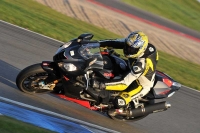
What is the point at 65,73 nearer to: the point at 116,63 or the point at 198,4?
the point at 116,63

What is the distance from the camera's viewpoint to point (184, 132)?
8031mm

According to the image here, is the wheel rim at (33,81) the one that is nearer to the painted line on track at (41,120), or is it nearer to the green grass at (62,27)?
the painted line on track at (41,120)

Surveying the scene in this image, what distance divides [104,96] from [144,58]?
0.97 metres

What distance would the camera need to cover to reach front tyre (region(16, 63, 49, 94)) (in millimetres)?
6824

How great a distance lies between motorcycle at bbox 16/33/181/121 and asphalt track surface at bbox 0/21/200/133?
216 millimetres

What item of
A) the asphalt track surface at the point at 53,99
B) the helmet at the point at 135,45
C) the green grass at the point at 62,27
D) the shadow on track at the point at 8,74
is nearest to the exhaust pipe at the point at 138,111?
the asphalt track surface at the point at 53,99

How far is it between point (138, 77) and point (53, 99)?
1655 millimetres

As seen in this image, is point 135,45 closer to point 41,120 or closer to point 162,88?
point 162,88

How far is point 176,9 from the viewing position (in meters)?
25.8

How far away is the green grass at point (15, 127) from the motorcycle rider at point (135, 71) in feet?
4.70

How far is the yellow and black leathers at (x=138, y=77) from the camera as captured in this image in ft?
22.3

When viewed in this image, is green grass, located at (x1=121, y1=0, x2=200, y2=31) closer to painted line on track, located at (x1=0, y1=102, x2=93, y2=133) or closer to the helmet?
the helmet

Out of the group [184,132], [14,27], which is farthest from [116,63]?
[14,27]

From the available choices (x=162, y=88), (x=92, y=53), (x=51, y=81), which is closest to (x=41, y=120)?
(x=51, y=81)
